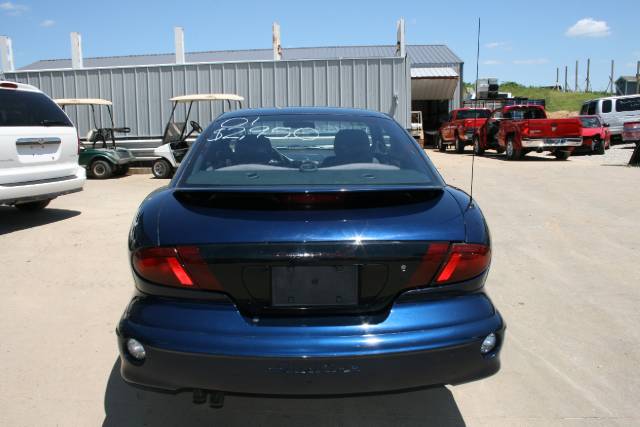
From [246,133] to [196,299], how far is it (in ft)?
4.53

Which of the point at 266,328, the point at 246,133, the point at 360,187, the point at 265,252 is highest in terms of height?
the point at 246,133

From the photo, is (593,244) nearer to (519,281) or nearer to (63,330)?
(519,281)

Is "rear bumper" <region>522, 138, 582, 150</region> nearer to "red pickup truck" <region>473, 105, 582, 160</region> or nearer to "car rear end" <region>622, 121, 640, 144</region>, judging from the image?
"red pickup truck" <region>473, 105, 582, 160</region>

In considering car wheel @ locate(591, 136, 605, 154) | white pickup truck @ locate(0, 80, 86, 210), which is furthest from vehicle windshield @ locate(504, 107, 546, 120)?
white pickup truck @ locate(0, 80, 86, 210)

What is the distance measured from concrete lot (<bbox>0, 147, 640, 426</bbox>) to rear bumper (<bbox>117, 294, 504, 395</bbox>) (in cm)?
72

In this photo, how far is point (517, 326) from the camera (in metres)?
3.82

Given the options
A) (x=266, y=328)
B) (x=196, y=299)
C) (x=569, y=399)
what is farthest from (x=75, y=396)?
(x=569, y=399)

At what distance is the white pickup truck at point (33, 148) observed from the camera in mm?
6398

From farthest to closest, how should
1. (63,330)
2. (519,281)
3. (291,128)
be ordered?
(519,281), (63,330), (291,128)

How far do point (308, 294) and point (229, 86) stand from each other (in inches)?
629

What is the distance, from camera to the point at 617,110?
2161cm

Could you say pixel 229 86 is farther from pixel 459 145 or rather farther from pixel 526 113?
pixel 526 113

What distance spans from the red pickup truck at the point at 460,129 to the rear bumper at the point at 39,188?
49.2 feet

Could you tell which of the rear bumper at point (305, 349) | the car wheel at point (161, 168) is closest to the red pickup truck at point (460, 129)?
the car wheel at point (161, 168)
